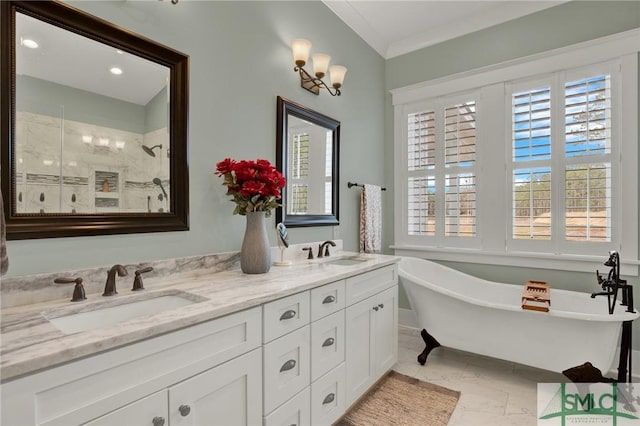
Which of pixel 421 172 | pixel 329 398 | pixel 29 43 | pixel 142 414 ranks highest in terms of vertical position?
pixel 29 43

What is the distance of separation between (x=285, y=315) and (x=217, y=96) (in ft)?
4.25

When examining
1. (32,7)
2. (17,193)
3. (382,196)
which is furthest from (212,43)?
(382,196)

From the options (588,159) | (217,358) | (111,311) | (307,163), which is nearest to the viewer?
(217,358)

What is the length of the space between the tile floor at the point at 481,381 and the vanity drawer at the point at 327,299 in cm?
103

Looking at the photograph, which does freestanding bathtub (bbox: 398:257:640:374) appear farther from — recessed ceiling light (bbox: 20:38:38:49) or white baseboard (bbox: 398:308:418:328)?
recessed ceiling light (bbox: 20:38:38:49)

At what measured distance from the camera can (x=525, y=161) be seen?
2990mm

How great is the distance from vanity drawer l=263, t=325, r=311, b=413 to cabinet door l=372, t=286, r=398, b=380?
754mm

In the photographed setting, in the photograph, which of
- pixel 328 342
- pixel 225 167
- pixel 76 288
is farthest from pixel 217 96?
pixel 328 342

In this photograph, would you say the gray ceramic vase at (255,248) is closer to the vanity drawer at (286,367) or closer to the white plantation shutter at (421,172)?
the vanity drawer at (286,367)

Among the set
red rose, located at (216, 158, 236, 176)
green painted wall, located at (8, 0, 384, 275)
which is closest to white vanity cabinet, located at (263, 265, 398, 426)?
green painted wall, located at (8, 0, 384, 275)

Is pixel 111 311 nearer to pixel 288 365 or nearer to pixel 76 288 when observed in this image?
pixel 76 288

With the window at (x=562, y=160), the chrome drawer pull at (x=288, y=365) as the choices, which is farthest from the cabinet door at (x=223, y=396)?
the window at (x=562, y=160)

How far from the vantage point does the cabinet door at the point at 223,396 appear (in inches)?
41.1

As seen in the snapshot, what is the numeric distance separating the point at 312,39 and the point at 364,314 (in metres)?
2.18
